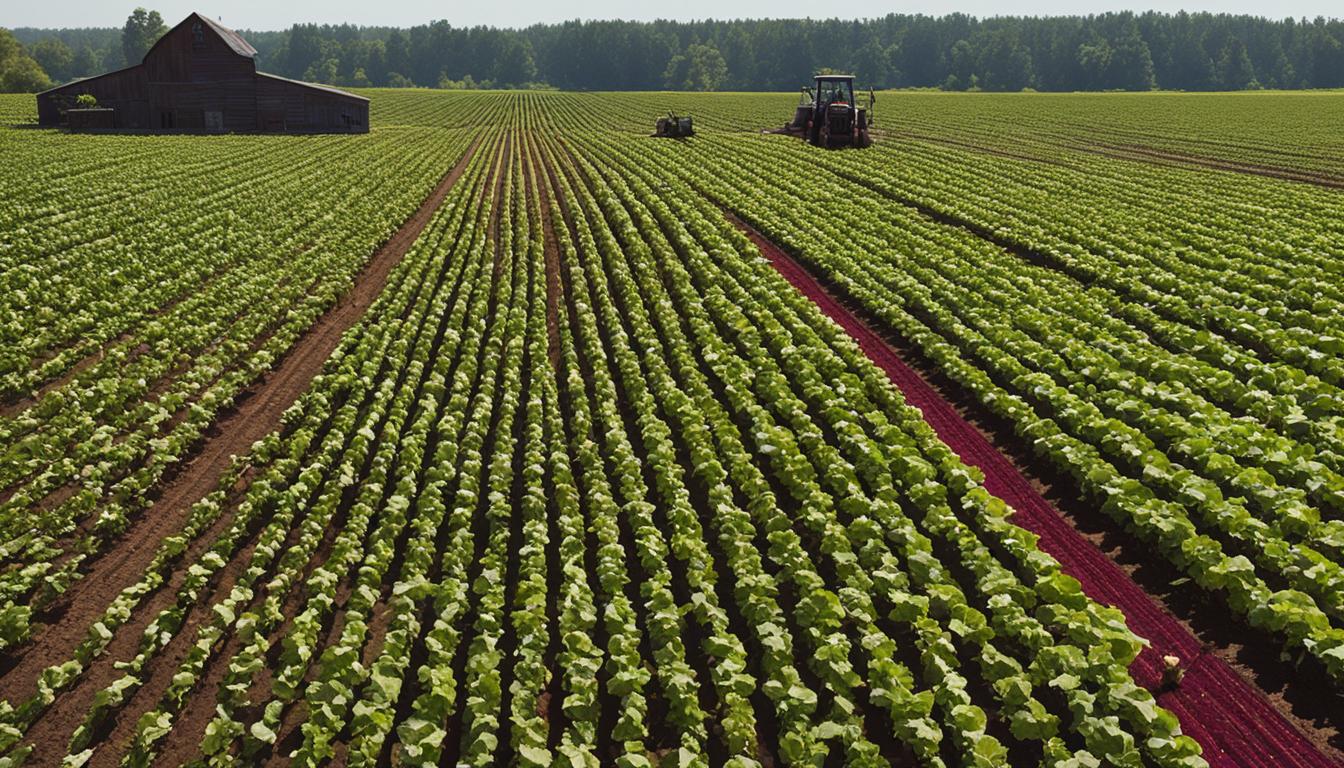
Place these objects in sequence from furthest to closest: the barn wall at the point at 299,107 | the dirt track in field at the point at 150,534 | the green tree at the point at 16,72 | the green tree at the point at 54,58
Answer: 1. the green tree at the point at 54,58
2. the green tree at the point at 16,72
3. the barn wall at the point at 299,107
4. the dirt track in field at the point at 150,534

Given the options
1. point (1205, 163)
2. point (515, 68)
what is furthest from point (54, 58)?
point (1205, 163)

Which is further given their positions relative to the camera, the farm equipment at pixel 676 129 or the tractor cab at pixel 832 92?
the farm equipment at pixel 676 129

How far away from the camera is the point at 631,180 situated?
3344 cm

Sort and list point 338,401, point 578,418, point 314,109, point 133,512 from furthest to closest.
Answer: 1. point 314,109
2. point 338,401
3. point 578,418
4. point 133,512

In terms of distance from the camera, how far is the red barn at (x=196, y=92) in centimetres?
5278

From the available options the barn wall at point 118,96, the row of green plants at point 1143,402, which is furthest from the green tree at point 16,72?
the row of green plants at point 1143,402

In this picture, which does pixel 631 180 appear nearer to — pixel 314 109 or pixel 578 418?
pixel 578 418

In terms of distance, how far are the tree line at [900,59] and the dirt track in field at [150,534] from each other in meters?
164

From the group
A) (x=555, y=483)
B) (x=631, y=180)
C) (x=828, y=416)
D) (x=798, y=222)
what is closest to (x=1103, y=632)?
(x=828, y=416)

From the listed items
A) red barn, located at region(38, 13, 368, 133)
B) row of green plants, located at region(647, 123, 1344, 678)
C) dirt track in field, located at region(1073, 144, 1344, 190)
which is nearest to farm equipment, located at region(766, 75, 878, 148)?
dirt track in field, located at region(1073, 144, 1344, 190)

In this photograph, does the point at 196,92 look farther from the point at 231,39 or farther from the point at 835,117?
the point at 835,117

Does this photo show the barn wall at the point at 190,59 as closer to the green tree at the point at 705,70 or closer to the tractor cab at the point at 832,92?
the tractor cab at the point at 832,92

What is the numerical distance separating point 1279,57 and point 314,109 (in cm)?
19222

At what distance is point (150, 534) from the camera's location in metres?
9.73
